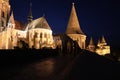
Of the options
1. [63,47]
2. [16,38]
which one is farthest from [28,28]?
[63,47]

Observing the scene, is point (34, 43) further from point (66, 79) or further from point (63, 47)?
point (66, 79)

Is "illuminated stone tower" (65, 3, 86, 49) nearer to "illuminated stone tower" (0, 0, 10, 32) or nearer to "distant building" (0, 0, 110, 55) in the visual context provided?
"distant building" (0, 0, 110, 55)

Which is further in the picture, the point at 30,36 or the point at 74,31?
the point at 74,31

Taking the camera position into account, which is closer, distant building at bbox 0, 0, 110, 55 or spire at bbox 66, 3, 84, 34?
distant building at bbox 0, 0, 110, 55

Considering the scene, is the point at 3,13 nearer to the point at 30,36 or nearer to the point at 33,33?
the point at 30,36

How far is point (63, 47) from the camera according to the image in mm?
23469

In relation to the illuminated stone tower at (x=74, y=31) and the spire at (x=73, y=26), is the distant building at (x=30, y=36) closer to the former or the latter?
the illuminated stone tower at (x=74, y=31)

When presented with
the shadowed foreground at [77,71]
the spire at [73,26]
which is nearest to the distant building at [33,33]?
the spire at [73,26]

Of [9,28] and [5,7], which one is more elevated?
[5,7]

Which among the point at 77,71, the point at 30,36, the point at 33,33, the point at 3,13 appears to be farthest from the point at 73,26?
the point at 77,71

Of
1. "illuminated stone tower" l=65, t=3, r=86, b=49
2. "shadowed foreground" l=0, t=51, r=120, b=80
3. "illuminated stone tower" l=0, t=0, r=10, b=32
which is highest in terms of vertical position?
"illuminated stone tower" l=0, t=0, r=10, b=32

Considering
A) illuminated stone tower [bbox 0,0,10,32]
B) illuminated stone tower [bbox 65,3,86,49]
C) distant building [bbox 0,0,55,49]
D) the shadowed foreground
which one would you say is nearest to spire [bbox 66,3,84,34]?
illuminated stone tower [bbox 65,3,86,49]

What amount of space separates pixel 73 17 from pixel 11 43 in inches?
716

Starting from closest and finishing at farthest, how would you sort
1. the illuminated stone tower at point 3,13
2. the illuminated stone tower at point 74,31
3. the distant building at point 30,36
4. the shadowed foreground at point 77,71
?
the shadowed foreground at point 77,71 < the distant building at point 30,36 < the illuminated stone tower at point 74,31 < the illuminated stone tower at point 3,13
